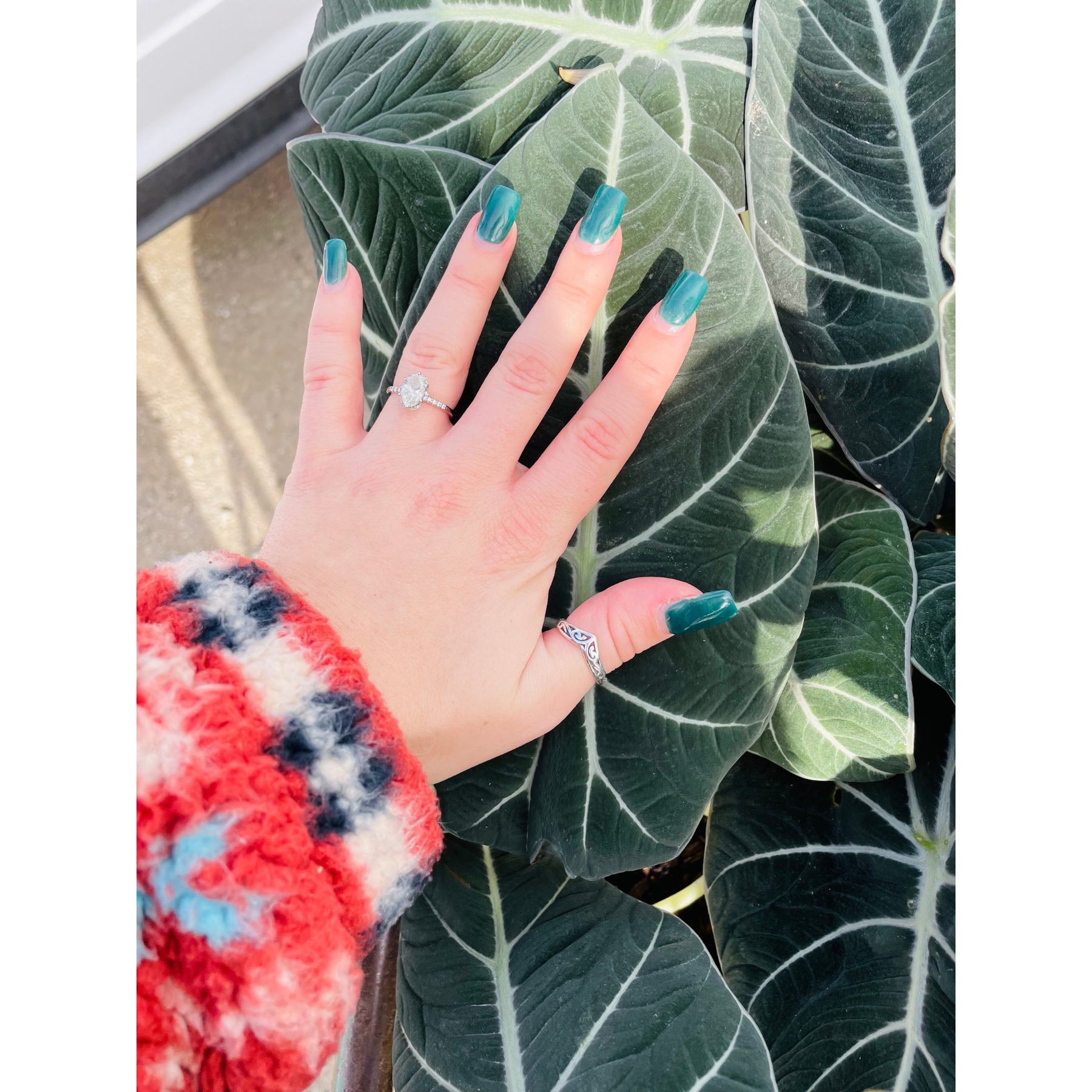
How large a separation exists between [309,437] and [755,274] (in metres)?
0.39

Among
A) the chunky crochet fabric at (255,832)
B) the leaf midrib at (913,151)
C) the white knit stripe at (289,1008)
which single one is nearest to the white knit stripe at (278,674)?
the chunky crochet fabric at (255,832)

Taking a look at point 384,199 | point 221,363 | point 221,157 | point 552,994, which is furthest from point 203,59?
point 552,994

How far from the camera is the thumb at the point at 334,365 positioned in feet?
2.37

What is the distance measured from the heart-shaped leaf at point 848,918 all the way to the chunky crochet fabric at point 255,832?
45cm

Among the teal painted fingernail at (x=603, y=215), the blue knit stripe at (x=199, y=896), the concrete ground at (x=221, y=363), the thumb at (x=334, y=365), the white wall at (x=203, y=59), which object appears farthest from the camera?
the concrete ground at (x=221, y=363)

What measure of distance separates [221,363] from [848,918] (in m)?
1.31

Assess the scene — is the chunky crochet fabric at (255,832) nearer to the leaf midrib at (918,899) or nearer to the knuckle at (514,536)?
the knuckle at (514,536)

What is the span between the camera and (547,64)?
2.67ft

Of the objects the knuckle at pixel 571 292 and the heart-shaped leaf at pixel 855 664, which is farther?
the heart-shaped leaf at pixel 855 664

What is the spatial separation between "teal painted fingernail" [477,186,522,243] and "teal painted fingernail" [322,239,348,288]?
0.43ft

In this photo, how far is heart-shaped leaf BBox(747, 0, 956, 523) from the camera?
768 mm
